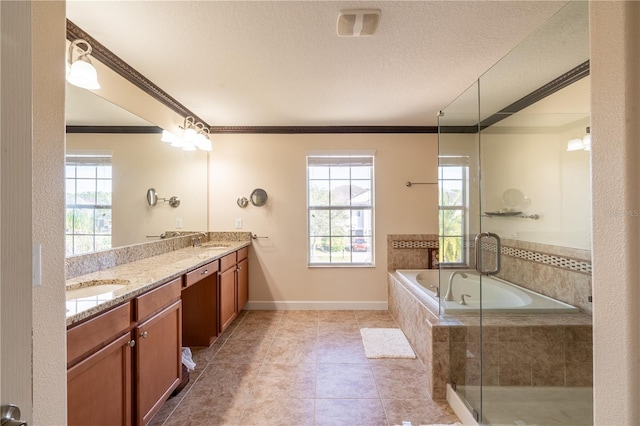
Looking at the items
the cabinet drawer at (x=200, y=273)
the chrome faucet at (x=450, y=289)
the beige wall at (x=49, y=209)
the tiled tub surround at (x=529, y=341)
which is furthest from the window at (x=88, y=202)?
the chrome faucet at (x=450, y=289)

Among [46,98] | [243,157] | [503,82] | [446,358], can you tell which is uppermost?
[503,82]

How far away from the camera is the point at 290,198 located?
371 centimetres

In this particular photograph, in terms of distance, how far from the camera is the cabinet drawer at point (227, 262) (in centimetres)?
281

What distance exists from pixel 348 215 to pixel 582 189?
2324 millimetres

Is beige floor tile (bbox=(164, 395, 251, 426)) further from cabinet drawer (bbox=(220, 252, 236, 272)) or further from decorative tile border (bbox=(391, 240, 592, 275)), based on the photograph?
decorative tile border (bbox=(391, 240, 592, 275))

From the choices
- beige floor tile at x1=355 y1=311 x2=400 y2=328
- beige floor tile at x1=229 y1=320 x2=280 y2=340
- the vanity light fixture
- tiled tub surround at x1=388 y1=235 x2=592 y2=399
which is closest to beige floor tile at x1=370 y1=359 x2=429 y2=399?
tiled tub surround at x1=388 y1=235 x2=592 y2=399

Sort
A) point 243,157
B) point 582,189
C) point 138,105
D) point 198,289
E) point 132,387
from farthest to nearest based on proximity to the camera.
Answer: point 243,157
point 198,289
point 138,105
point 582,189
point 132,387

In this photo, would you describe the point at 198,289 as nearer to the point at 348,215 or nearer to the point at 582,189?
the point at 348,215

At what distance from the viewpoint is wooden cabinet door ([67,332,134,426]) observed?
1136 mm

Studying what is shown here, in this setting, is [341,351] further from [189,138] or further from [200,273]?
[189,138]

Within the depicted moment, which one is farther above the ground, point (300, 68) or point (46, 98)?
point (300, 68)

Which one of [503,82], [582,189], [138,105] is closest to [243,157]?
[138,105]

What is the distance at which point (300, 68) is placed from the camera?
2.22 meters

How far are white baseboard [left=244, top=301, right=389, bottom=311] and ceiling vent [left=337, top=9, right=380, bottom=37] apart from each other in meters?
2.99
